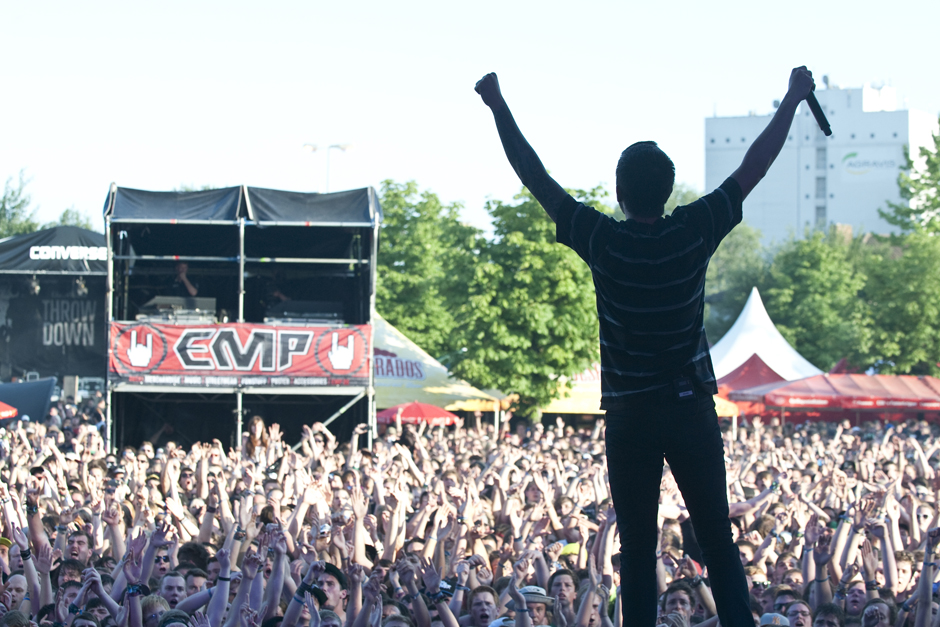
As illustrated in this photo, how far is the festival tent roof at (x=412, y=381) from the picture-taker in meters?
23.3

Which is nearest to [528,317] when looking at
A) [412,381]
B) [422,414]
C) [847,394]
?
[412,381]

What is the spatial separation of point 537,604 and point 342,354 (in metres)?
12.6

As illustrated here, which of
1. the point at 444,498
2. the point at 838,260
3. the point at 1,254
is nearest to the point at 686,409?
the point at 444,498

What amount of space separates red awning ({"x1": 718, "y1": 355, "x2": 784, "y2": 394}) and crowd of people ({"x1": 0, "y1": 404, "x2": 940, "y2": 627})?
18.7 metres

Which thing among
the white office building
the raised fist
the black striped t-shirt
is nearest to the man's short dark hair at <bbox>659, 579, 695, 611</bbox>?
the black striped t-shirt

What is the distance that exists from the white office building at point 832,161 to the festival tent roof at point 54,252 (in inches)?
2518

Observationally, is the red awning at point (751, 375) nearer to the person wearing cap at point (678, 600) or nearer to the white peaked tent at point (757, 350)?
the white peaked tent at point (757, 350)

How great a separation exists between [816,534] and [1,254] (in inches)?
933

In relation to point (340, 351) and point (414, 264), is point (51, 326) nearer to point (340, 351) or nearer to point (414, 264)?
point (340, 351)

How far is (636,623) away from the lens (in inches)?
103

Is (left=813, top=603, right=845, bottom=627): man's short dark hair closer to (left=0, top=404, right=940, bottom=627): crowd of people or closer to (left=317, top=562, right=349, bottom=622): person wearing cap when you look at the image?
(left=0, top=404, right=940, bottom=627): crowd of people

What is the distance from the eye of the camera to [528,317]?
24969 millimetres

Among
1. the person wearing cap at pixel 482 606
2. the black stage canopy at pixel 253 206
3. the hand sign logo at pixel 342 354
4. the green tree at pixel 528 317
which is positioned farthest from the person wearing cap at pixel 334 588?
the green tree at pixel 528 317

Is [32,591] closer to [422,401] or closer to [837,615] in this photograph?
[837,615]
